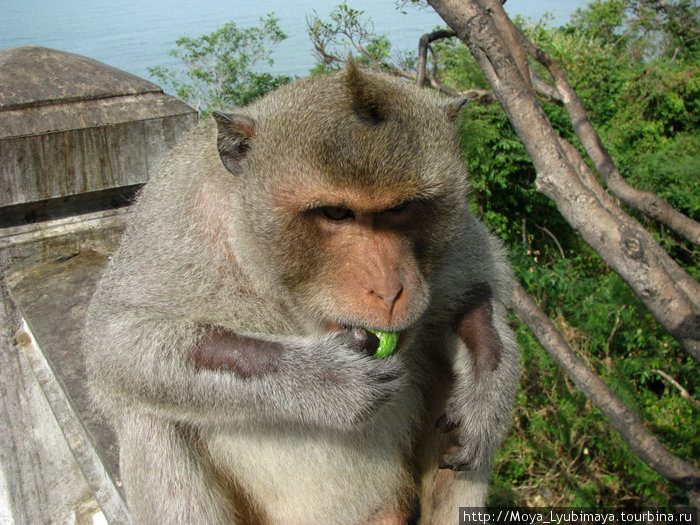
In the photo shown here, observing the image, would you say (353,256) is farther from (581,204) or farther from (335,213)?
(581,204)

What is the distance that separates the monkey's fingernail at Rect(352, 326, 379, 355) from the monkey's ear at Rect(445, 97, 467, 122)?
3.48ft

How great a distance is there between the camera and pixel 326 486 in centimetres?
257

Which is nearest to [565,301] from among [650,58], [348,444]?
[348,444]

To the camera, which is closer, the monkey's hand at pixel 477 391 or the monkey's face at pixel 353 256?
the monkey's face at pixel 353 256

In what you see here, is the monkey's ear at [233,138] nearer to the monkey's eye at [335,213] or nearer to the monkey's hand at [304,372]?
the monkey's eye at [335,213]

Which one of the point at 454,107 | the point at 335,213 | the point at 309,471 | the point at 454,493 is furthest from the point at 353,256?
the point at 454,493

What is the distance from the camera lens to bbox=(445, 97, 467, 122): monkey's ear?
2555mm

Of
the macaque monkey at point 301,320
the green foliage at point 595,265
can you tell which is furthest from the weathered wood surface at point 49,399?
the green foliage at point 595,265

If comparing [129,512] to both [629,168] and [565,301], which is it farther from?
[629,168]

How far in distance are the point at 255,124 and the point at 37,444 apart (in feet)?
8.26

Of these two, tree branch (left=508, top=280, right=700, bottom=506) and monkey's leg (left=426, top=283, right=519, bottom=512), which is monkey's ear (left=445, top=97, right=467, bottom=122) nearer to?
monkey's leg (left=426, top=283, right=519, bottom=512)

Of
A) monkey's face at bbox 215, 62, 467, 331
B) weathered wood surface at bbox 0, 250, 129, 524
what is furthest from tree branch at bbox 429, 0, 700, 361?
weathered wood surface at bbox 0, 250, 129, 524

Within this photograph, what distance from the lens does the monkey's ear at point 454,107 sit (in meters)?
2.55

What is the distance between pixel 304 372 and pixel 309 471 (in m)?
0.55
